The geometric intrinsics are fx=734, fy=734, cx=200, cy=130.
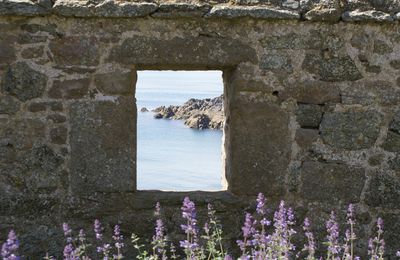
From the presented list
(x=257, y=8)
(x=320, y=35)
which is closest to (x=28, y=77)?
(x=257, y=8)

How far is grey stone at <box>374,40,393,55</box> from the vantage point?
5605 mm

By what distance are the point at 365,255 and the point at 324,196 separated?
583 mm

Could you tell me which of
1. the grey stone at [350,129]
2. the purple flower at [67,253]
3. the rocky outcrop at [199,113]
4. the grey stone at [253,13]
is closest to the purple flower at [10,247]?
the purple flower at [67,253]

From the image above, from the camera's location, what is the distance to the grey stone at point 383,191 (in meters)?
5.70

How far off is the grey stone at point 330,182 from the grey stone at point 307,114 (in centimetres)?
31

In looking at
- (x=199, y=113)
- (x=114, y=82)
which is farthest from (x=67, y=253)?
(x=199, y=113)

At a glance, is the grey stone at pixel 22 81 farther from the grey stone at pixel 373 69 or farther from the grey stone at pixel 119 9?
the grey stone at pixel 373 69

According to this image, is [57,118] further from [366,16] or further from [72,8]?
[366,16]

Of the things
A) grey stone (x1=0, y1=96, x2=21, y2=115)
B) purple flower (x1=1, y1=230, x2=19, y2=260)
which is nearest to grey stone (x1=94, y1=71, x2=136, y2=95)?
grey stone (x1=0, y1=96, x2=21, y2=115)

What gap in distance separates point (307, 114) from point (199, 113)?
1231 cm

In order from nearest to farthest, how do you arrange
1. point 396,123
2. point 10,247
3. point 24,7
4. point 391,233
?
point 10,247 < point 24,7 < point 396,123 < point 391,233

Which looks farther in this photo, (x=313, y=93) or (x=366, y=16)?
(x=313, y=93)

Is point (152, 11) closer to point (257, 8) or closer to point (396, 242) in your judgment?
point (257, 8)

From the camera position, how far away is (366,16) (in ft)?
18.0
